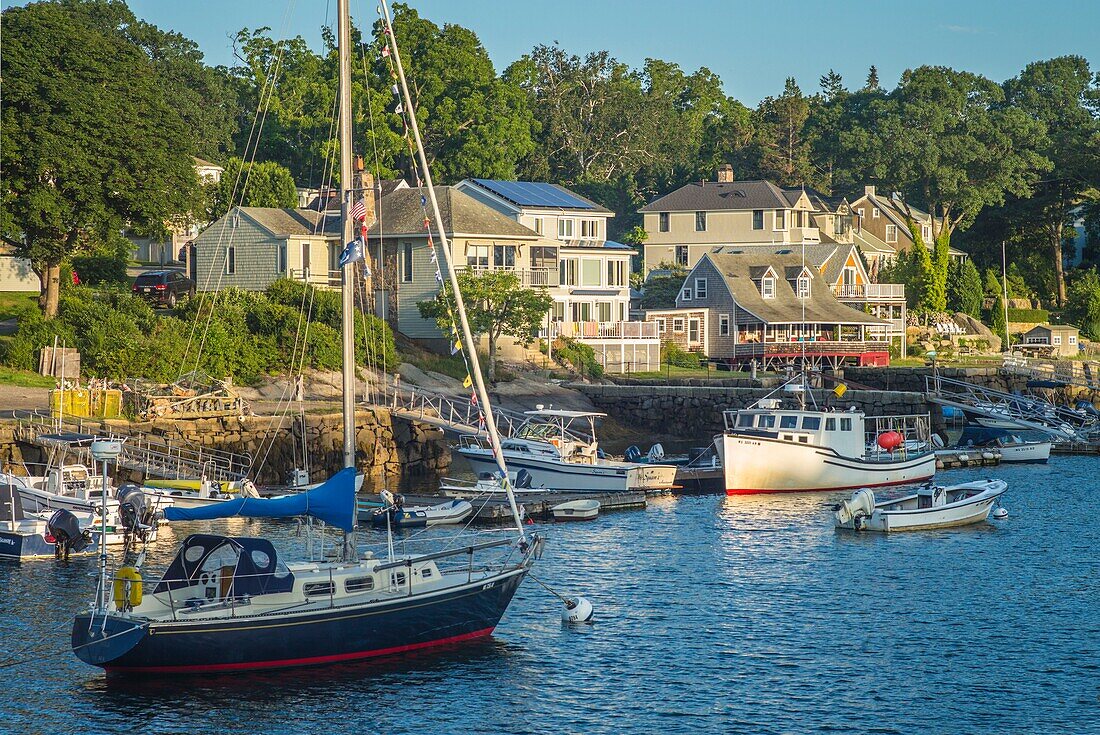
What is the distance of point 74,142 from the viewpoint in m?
70.4

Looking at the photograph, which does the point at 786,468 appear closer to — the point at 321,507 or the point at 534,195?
the point at 321,507

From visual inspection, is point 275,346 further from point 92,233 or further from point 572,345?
point 572,345

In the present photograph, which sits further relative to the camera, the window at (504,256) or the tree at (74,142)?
the window at (504,256)

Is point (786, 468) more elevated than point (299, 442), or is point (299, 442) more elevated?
point (299, 442)

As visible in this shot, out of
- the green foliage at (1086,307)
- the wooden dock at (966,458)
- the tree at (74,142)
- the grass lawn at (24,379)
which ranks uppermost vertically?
the tree at (74,142)

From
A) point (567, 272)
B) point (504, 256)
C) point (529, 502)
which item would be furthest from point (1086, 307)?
point (529, 502)

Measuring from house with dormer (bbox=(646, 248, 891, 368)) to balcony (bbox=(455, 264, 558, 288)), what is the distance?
8630 mm

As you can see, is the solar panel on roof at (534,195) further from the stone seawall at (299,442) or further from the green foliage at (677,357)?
the stone seawall at (299,442)

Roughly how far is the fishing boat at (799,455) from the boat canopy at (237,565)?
29807 mm

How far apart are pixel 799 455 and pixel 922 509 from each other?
8692mm

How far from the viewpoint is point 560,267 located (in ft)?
305

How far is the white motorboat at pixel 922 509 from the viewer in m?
49.5

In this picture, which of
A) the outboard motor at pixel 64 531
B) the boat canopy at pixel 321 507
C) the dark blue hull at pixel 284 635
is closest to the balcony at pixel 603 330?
the outboard motor at pixel 64 531

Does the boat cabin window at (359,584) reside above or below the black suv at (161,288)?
below
